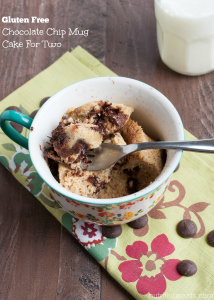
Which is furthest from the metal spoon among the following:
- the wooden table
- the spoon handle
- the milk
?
the milk

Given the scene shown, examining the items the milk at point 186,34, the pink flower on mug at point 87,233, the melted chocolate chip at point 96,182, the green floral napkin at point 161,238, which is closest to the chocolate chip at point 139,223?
the green floral napkin at point 161,238

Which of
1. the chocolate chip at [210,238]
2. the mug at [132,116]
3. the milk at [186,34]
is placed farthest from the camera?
the milk at [186,34]

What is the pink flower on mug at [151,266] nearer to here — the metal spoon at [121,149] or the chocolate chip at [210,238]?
the chocolate chip at [210,238]

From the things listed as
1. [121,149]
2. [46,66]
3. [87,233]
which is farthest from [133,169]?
[46,66]

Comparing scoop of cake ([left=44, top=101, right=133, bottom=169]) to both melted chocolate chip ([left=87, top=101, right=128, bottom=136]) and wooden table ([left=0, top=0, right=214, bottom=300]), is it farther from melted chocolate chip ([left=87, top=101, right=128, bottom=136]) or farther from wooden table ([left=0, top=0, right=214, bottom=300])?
wooden table ([left=0, top=0, right=214, bottom=300])

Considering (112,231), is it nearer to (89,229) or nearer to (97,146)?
(89,229)

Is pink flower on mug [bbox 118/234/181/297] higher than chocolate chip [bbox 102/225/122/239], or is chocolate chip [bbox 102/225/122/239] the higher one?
chocolate chip [bbox 102/225/122/239]
